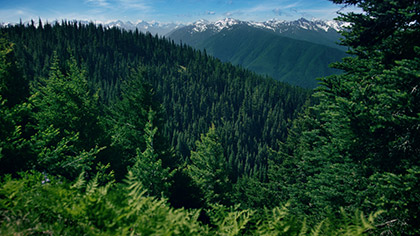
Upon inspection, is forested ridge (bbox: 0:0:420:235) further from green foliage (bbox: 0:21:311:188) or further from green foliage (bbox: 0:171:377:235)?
green foliage (bbox: 0:21:311:188)

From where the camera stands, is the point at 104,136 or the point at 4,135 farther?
the point at 104,136

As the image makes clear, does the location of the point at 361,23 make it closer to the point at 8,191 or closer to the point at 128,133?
the point at 8,191

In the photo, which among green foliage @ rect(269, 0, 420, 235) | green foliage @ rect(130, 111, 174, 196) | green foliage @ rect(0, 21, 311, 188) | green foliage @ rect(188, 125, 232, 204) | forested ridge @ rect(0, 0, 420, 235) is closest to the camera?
forested ridge @ rect(0, 0, 420, 235)

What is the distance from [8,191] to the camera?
356cm

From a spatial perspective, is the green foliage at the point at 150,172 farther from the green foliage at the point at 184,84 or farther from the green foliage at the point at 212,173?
the green foliage at the point at 184,84

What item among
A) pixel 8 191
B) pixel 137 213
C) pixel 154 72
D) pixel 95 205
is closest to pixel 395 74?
pixel 137 213

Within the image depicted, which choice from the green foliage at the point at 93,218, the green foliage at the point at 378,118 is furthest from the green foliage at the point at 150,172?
the green foliage at the point at 93,218

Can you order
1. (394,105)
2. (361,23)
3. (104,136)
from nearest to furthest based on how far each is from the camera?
(394,105) → (361,23) → (104,136)

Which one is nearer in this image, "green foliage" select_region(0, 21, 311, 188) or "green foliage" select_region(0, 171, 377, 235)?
"green foliage" select_region(0, 171, 377, 235)

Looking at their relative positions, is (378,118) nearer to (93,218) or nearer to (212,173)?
(93,218)

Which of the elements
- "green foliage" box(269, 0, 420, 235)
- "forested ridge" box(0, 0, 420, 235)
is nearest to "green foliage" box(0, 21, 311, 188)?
"forested ridge" box(0, 0, 420, 235)

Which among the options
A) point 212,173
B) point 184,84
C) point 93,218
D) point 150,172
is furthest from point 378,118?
point 184,84

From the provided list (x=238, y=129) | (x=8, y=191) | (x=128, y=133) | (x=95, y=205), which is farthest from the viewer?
(x=238, y=129)

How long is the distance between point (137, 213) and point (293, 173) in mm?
18381
